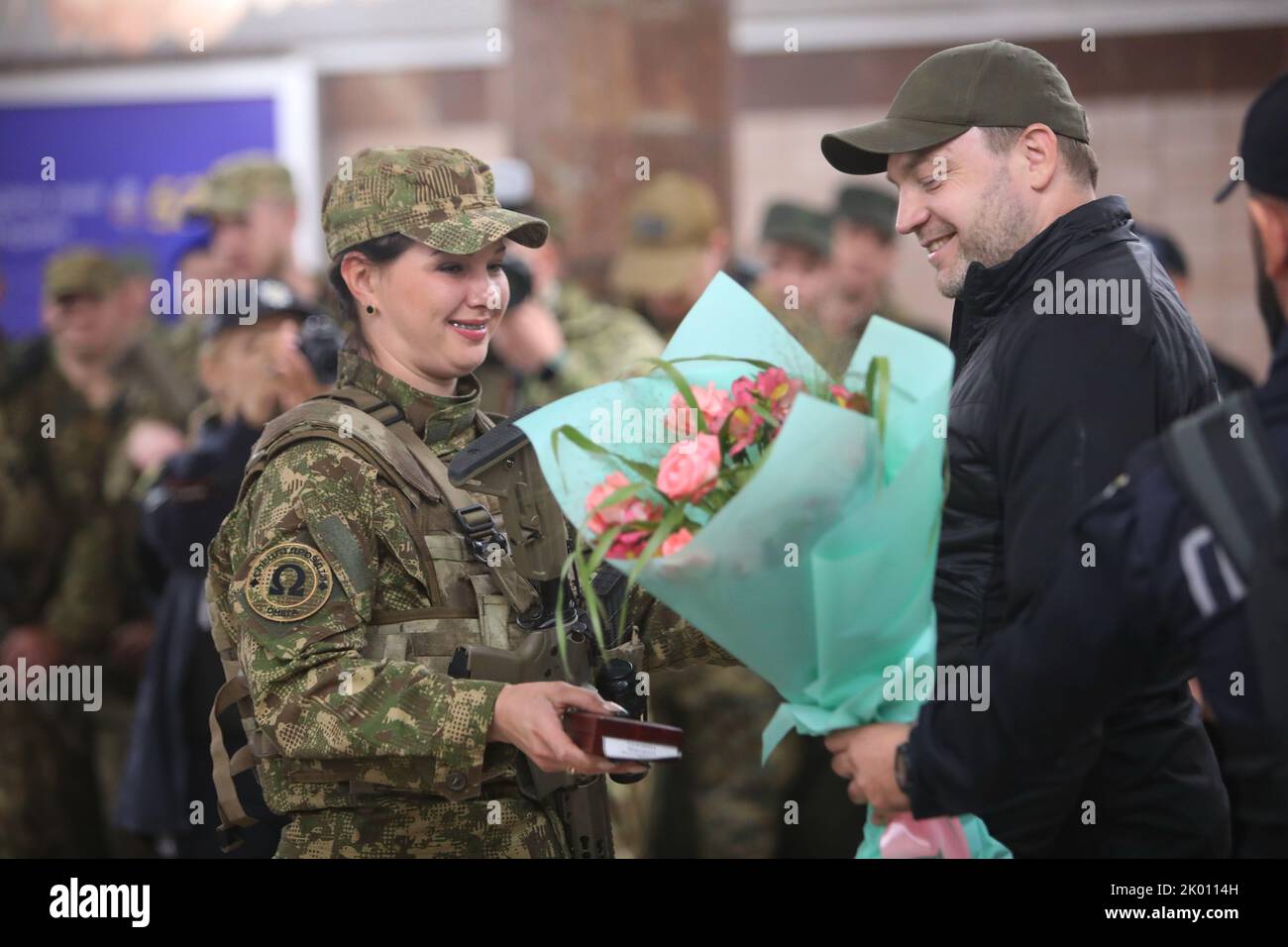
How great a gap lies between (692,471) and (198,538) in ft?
9.42

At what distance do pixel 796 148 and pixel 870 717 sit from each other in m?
7.18

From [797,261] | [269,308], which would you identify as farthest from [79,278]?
[797,261]

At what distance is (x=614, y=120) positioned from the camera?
7.00 metres

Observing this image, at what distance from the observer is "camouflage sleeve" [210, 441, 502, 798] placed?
272 centimetres

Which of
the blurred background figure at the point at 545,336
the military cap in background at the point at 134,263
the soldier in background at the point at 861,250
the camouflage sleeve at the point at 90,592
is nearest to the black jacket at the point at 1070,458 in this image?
the blurred background figure at the point at 545,336

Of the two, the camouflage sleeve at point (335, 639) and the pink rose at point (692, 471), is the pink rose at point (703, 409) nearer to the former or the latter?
the pink rose at point (692, 471)

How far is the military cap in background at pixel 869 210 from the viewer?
23.0ft

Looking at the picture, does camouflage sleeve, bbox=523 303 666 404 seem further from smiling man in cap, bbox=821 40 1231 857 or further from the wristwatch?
the wristwatch

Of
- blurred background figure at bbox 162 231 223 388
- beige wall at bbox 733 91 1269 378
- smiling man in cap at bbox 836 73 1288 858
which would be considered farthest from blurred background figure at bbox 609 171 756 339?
smiling man in cap at bbox 836 73 1288 858

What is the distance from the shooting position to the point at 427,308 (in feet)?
10.0

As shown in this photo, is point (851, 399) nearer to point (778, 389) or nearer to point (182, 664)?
point (778, 389)

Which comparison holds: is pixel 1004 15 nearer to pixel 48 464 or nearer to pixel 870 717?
pixel 48 464

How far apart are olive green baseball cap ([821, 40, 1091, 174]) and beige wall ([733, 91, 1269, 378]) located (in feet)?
16.6

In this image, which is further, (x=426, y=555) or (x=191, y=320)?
(x=191, y=320)
